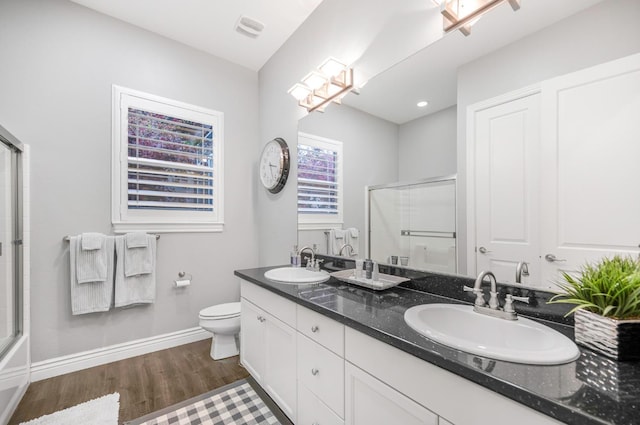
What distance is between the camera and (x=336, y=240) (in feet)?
7.01

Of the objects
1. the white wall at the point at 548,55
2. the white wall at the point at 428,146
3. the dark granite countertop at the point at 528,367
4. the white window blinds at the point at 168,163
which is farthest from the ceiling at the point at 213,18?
the dark granite countertop at the point at 528,367

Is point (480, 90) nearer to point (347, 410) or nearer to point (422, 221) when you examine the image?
point (422, 221)

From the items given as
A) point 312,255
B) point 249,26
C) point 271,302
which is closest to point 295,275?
point 312,255

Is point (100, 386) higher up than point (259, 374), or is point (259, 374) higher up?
point (259, 374)

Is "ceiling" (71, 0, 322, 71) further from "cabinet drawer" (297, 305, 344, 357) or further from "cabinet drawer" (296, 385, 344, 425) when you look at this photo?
"cabinet drawer" (296, 385, 344, 425)

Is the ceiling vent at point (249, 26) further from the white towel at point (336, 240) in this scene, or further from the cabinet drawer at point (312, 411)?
the cabinet drawer at point (312, 411)

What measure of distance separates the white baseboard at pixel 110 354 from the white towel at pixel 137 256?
63 cm

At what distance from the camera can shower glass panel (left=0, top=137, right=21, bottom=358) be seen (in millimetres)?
1769

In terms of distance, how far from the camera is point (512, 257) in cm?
118

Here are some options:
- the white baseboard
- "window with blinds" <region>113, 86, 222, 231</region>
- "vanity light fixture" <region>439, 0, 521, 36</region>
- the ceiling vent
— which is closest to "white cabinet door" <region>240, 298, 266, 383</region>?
the white baseboard

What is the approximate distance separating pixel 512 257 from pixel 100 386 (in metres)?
2.69

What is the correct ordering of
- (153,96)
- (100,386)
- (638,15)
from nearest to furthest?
(638,15)
(100,386)
(153,96)

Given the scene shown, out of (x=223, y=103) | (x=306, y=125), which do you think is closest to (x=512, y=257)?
(x=306, y=125)

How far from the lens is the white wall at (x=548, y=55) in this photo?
919mm
